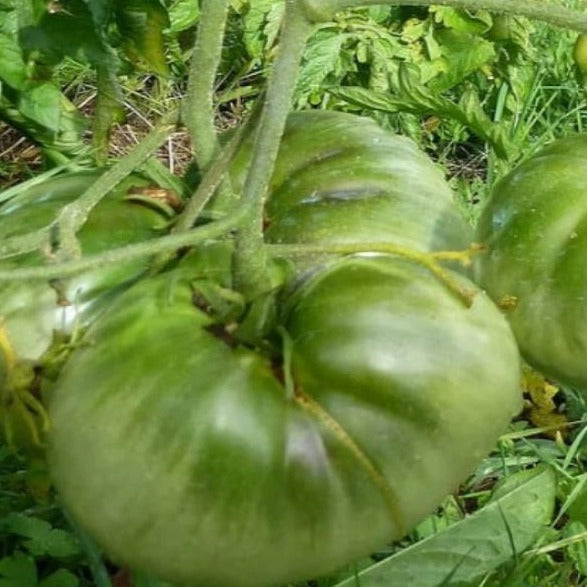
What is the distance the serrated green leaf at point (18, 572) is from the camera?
1.37 metres

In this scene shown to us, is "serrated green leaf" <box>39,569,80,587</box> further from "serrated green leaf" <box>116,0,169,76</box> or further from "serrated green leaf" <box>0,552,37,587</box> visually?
"serrated green leaf" <box>116,0,169,76</box>

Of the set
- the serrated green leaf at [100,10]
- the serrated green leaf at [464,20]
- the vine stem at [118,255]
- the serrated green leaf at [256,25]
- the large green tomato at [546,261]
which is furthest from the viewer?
the serrated green leaf at [464,20]

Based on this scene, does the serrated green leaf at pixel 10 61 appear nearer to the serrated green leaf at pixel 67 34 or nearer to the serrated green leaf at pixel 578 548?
the serrated green leaf at pixel 67 34

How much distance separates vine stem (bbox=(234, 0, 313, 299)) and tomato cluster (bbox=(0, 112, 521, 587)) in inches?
0.9

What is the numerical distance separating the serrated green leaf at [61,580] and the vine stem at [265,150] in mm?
542

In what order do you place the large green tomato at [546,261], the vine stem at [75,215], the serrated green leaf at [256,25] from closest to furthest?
the vine stem at [75,215], the large green tomato at [546,261], the serrated green leaf at [256,25]

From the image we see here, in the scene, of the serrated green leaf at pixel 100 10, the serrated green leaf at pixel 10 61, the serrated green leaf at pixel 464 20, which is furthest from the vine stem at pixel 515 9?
the serrated green leaf at pixel 464 20

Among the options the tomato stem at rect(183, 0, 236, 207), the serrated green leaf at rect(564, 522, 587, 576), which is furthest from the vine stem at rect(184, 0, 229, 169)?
the serrated green leaf at rect(564, 522, 587, 576)

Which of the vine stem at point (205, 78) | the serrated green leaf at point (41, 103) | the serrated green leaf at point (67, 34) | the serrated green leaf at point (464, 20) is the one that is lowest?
the serrated green leaf at point (464, 20)

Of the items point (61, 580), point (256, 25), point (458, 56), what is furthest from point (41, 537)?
point (458, 56)

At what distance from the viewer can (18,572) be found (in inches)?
54.2

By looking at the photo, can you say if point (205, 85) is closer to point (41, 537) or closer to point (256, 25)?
point (41, 537)

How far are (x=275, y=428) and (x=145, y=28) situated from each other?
66cm

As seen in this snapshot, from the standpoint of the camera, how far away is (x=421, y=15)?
6.81ft
